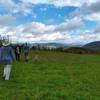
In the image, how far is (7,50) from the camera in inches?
733

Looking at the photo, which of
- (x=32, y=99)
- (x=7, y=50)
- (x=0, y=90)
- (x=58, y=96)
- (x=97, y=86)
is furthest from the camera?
(x=7, y=50)

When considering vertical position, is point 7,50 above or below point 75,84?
above

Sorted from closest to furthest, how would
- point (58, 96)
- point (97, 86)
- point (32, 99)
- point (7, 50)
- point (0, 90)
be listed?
point (32, 99), point (58, 96), point (0, 90), point (97, 86), point (7, 50)

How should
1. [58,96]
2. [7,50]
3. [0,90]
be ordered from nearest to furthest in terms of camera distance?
[58,96] → [0,90] → [7,50]

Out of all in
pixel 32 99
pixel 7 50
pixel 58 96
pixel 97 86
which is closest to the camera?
pixel 32 99

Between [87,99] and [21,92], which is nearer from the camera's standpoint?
[87,99]

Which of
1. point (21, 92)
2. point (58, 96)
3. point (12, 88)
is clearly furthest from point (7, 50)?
point (58, 96)

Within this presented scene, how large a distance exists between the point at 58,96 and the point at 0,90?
2819mm

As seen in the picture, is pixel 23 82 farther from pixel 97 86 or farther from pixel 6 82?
pixel 97 86

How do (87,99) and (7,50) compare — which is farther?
(7,50)

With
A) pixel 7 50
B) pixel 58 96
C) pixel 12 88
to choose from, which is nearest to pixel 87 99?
pixel 58 96

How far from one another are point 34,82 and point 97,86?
3308 millimetres

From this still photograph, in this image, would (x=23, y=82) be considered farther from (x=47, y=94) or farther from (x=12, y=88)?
(x=47, y=94)

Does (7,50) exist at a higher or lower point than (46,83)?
higher
